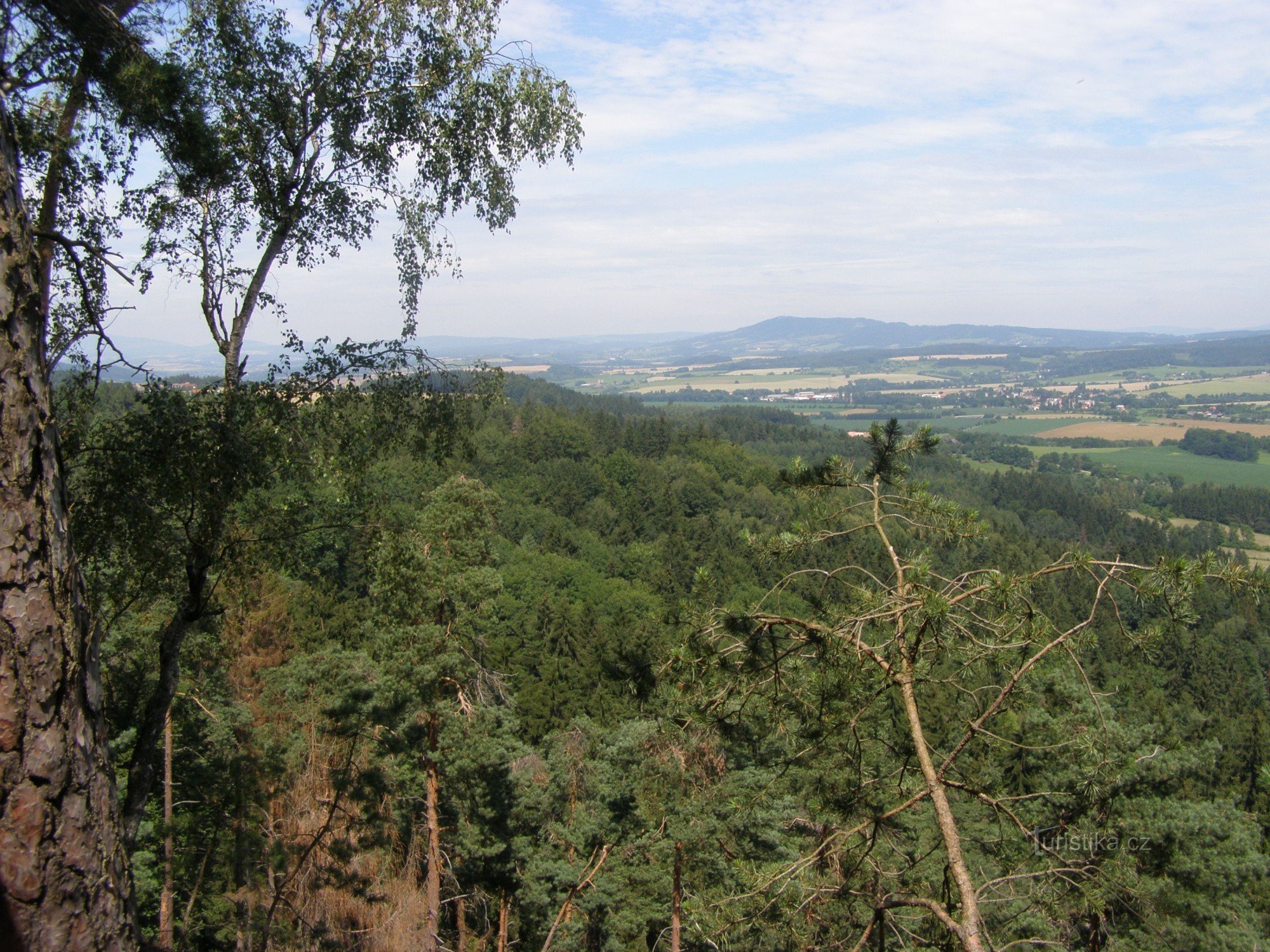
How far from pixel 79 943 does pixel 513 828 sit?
12.0 meters

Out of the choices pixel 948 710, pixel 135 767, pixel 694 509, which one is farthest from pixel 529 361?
pixel 135 767

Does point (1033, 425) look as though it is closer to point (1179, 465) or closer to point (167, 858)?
point (1179, 465)

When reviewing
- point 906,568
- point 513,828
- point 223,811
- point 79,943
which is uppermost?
point 906,568

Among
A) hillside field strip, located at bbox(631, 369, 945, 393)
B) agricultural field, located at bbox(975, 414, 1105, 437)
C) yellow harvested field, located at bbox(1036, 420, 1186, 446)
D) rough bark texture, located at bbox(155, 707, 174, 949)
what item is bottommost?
yellow harvested field, located at bbox(1036, 420, 1186, 446)

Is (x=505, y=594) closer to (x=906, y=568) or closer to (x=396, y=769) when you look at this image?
(x=396, y=769)

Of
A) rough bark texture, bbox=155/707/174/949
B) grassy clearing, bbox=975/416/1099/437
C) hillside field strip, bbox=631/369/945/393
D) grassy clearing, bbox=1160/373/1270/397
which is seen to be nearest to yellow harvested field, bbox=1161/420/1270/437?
grassy clearing, bbox=975/416/1099/437

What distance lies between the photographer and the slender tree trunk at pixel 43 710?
6.11ft

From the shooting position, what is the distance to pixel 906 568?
139 inches

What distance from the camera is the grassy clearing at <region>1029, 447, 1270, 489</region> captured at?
73938 millimetres

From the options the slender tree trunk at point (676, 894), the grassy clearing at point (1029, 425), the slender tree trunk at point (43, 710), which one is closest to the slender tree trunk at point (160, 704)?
the slender tree trunk at point (43, 710)

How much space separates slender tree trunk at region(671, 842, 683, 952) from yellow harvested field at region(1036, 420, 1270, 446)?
3810 inches

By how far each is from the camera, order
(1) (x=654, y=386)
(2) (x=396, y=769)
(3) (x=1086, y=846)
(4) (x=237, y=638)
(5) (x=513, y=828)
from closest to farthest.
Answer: (3) (x=1086, y=846) < (2) (x=396, y=769) < (5) (x=513, y=828) < (4) (x=237, y=638) < (1) (x=654, y=386)

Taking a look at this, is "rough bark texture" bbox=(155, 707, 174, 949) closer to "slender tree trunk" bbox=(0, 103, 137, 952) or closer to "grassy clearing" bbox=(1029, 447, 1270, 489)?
"slender tree trunk" bbox=(0, 103, 137, 952)

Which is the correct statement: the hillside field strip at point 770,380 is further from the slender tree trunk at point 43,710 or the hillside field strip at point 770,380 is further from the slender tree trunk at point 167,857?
the slender tree trunk at point 43,710
